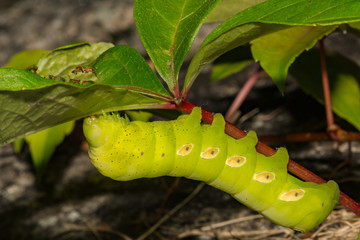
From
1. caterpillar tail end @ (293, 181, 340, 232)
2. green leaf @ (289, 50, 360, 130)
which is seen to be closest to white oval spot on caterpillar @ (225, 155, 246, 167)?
caterpillar tail end @ (293, 181, 340, 232)

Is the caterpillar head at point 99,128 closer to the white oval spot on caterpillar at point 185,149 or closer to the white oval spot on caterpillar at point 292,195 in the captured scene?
the white oval spot on caterpillar at point 185,149

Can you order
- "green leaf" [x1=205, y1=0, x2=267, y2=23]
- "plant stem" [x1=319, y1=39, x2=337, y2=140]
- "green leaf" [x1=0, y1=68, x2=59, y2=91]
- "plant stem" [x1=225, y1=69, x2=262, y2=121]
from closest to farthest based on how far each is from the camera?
"green leaf" [x1=0, y1=68, x2=59, y2=91], "green leaf" [x1=205, y1=0, x2=267, y2=23], "plant stem" [x1=319, y1=39, x2=337, y2=140], "plant stem" [x1=225, y1=69, x2=262, y2=121]

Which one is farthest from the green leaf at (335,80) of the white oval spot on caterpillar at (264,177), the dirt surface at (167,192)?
the white oval spot on caterpillar at (264,177)

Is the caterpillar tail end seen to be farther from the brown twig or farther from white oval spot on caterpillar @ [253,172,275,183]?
the brown twig

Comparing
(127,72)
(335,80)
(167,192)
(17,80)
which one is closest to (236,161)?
(127,72)

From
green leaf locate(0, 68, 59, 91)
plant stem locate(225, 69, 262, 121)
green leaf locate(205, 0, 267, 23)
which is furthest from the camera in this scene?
plant stem locate(225, 69, 262, 121)

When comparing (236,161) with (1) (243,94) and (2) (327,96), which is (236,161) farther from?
(1) (243,94)
